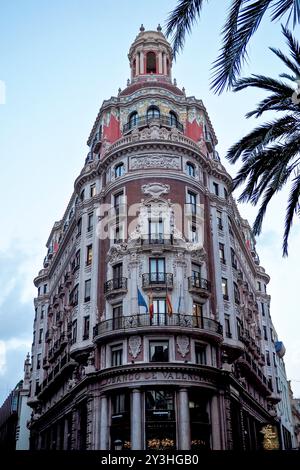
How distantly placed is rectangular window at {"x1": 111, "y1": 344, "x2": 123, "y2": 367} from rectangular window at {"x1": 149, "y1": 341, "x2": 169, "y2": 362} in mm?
2429

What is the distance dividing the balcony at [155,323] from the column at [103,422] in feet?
15.5

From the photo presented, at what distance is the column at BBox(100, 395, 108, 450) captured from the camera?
37.9 meters

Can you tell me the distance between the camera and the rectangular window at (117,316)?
40781 mm

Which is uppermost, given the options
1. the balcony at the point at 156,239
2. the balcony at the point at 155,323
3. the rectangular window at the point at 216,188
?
the rectangular window at the point at 216,188

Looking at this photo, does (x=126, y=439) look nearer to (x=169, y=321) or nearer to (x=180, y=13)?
(x=169, y=321)

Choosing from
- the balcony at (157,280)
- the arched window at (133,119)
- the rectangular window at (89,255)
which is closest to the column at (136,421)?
the balcony at (157,280)

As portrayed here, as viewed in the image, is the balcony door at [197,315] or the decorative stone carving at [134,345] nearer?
the decorative stone carving at [134,345]

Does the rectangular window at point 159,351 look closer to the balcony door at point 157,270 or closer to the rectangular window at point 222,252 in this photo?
the balcony door at point 157,270

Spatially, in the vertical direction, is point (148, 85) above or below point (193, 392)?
above

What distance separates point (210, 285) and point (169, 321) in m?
5.99

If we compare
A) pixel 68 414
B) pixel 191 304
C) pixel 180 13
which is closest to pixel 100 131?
pixel 191 304

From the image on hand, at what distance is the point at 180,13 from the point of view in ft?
33.6

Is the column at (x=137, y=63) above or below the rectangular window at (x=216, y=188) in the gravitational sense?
above

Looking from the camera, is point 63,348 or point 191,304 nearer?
point 191,304
